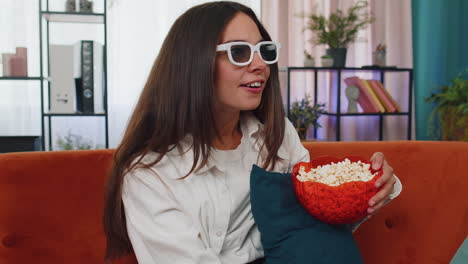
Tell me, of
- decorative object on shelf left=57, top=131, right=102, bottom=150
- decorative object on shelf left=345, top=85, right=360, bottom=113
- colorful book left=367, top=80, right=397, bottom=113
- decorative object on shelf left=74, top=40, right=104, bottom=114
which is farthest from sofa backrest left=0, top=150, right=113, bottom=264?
colorful book left=367, top=80, right=397, bottom=113

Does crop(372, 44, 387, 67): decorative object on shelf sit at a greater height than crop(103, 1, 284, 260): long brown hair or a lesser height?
greater

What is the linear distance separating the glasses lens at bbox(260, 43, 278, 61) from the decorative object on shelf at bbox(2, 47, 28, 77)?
7.21ft

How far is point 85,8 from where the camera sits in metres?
2.95

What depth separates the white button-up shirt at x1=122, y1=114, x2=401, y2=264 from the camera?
1.02 meters

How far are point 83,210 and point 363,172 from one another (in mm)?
734

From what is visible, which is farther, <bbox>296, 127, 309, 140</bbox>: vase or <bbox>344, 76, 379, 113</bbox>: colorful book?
<bbox>344, 76, 379, 113</bbox>: colorful book

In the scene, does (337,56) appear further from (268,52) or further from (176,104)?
(176,104)

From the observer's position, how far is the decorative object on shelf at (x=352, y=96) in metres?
3.74

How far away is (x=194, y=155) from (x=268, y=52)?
0.35 m

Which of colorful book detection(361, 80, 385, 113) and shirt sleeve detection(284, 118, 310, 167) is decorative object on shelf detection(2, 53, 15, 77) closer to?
shirt sleeve detection(284, 118, 310, 167)

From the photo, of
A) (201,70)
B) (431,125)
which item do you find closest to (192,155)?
(201,70)

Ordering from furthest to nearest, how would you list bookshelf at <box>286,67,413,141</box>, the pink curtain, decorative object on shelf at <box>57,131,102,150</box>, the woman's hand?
the pink curtain → decorative object on shelf at <box>57,131,102,150</box> → bookshelf at <box>286,67,413,141</box> → the woman's hand

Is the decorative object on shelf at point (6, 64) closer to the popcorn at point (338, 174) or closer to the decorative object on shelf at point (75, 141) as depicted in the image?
the decorative object on shelf at point (75, 141)

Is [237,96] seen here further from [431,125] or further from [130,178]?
[431,125]
